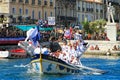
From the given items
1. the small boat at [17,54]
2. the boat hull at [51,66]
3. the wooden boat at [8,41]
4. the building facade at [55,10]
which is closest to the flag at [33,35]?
the boat hull at [51,66]

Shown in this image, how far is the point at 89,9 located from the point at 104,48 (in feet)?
188

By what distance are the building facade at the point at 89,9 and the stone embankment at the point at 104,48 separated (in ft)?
162

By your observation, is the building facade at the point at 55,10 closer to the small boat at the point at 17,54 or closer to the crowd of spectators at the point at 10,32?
the crowd of spectators at the point at 10,32

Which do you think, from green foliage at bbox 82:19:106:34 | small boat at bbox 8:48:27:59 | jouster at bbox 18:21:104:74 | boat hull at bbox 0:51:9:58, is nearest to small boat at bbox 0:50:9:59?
boat hull at bbox 0:51:9:58

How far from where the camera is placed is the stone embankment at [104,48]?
3312 inches

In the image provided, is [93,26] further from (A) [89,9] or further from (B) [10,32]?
(B) [10,32]

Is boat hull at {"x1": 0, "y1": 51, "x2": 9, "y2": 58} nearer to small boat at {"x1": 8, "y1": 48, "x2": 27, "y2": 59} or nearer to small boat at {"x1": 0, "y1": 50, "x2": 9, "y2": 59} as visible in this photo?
small boat at {"x1": 0, "y1": 50, "x2": 9, "y2": 59}

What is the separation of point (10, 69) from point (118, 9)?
365ft

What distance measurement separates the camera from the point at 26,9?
112 meters

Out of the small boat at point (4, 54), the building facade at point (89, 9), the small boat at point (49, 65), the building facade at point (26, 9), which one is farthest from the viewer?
the building facade at point (89, 9)

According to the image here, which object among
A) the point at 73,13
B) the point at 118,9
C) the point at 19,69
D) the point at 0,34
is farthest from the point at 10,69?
the point at 118,9

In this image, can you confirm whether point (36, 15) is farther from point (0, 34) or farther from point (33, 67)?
point (33, 67)

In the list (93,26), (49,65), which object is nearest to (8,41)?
(93,26)

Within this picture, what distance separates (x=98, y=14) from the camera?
488 ft
